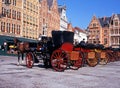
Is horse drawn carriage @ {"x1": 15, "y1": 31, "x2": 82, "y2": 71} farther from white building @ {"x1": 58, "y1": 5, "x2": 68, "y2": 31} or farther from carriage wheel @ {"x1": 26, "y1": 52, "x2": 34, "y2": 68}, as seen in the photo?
white building @ {"x1": 58, "y1": 5, "x2": 68, "y2": 31}

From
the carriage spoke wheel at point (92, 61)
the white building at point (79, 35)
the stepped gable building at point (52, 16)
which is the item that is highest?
the stepped gable building at point (52, 16)

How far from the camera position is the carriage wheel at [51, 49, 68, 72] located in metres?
A: 15.1

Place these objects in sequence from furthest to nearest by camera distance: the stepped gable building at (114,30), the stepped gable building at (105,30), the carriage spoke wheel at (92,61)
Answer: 1. the stepped gable building at (105,30)
2. the stepped gable building at (114,30)
3. the carriage spoke wheel at (92,61)

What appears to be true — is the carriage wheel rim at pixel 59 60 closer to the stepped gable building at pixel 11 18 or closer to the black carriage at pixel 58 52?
the black carriage at pixel 58 52

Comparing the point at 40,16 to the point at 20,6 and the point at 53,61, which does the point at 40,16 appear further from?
the point at 53,61

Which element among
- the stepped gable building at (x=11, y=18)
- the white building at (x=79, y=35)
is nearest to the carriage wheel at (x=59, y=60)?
the stepped gable building at (x=11, y=18)

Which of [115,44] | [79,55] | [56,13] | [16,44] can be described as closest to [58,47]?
[79,55]

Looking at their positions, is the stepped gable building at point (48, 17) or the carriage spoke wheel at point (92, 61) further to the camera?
the stepped gable building at point (48, 17)

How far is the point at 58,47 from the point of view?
1575cm

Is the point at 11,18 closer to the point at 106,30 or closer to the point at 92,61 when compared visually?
the point at 92,61

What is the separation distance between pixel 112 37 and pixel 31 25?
122 feet

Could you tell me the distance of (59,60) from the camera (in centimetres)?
1515

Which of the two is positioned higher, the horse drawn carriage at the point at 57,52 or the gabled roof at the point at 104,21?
the gabled roof at the point at 104,21

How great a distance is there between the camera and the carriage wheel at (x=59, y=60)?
49.4 ft
